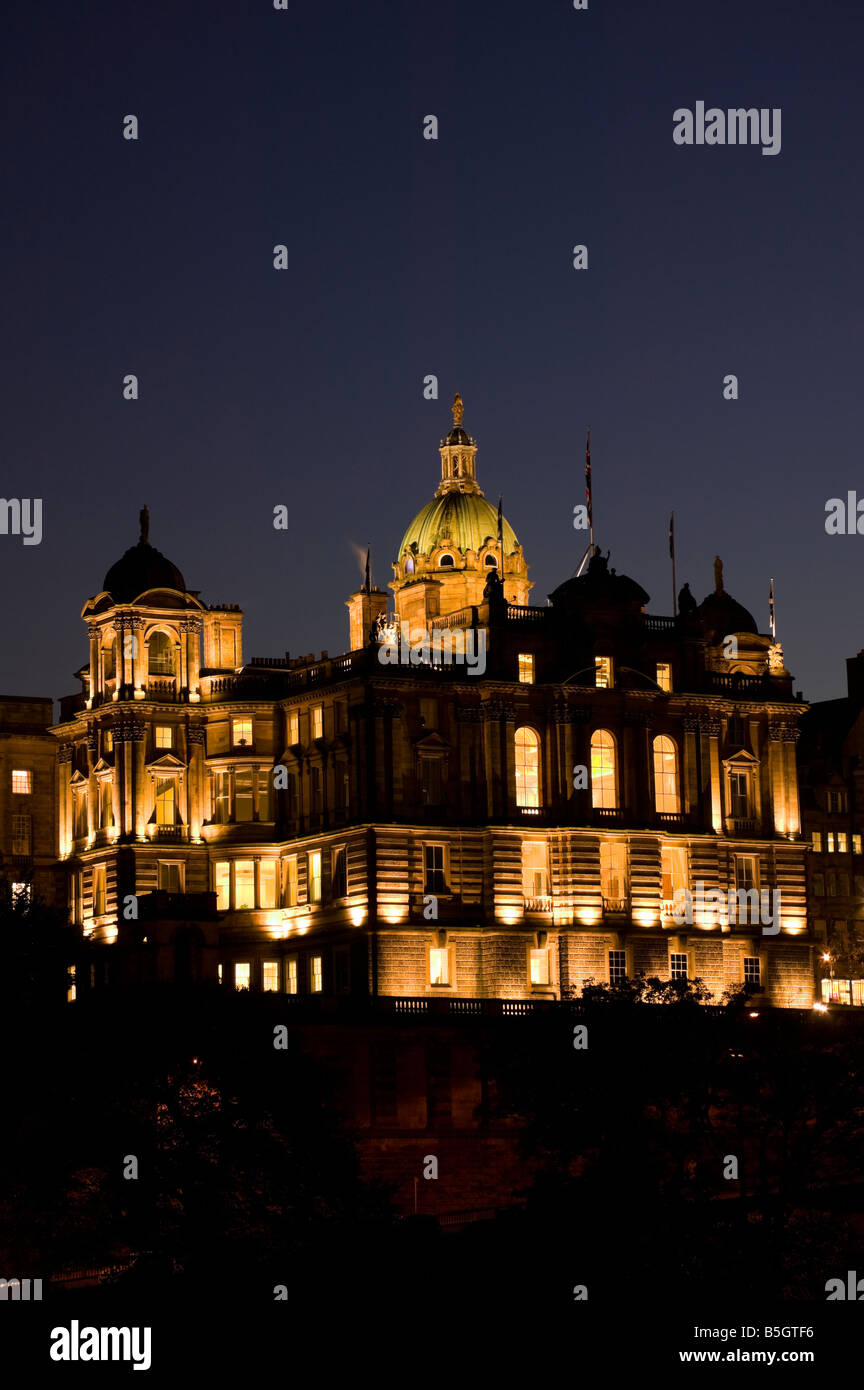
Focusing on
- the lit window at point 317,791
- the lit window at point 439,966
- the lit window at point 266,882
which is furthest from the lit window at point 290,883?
the lit window at point 439,966

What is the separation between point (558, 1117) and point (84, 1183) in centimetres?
1940

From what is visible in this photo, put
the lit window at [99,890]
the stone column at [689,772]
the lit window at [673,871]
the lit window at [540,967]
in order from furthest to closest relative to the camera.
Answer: the stone column at [689,772] < the lit window at [673,871] < the lit window at [99,890] < the lit window at [540,967]

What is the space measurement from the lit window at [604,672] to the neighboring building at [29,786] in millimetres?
29269

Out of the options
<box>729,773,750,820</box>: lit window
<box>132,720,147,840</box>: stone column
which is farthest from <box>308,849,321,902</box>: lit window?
<box>729,773,750,820</box>: lit window

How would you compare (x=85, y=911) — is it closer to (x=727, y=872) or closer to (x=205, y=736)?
(x=205, y=736)

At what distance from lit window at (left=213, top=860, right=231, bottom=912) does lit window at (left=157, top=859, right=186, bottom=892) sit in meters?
1.68

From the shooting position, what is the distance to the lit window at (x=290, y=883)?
150 metres

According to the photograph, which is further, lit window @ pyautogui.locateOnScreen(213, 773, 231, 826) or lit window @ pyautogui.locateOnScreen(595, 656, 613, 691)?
lit window @ pyautogui.locateOnScreen(213, 773, 231, 826)

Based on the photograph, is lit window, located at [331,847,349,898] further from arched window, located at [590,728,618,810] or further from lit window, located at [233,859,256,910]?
arched window, located at [590,728,618,810]

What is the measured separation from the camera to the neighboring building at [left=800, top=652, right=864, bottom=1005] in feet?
572

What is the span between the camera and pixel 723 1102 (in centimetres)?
12150

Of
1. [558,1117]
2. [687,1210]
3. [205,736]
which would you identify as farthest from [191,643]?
[687,1210]

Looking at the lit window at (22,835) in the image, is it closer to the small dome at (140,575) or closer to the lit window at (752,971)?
the small dome at (140,575)

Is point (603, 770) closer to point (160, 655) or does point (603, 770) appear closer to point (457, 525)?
point (160, 655)
